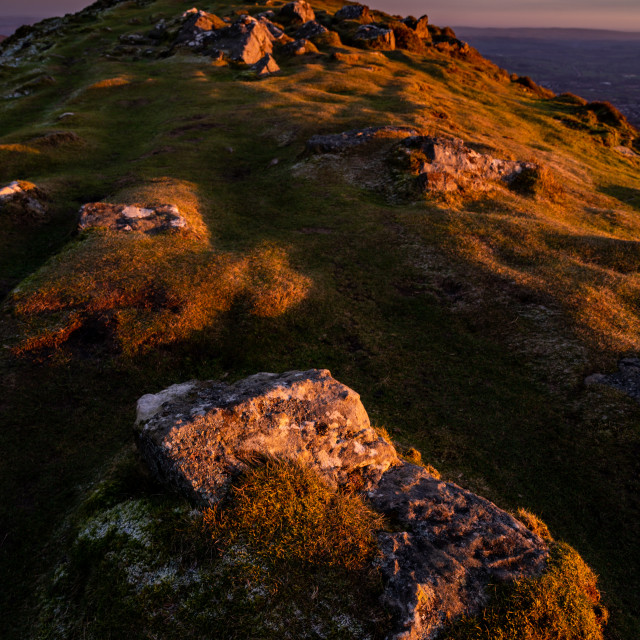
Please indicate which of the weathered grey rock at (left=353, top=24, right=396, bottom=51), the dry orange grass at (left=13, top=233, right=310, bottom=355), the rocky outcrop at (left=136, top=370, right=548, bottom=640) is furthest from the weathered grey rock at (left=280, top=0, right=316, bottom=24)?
the rocky outcrop at (left=136, top=370, right=548, bottom=640)

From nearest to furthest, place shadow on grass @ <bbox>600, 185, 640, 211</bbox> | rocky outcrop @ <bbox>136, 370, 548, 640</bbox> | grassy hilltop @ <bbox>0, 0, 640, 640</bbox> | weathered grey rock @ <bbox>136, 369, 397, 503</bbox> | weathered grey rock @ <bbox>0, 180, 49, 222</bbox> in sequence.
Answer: rocky outcrop @ <bbox>136, 370, 548, 640</bbox> < weathered grey rock @ <bbox>136, 369, 397, 503</bbox> < grassy hilltop @ <bbox>0, 0, 640, 640</bbox> < weathered grey rock @ <bbox>0, 180, 49, 222</bbox> < shadow on grass @ <bbox>600, 185, 640, 211</bbox>

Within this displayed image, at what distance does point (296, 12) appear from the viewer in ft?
357

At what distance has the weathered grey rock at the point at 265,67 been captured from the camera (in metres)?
78.1

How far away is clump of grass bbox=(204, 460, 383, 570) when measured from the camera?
8.50m

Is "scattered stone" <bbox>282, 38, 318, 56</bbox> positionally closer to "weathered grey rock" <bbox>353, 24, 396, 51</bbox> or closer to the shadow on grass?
"weathered grey rock" <bbox>353, 24, 396, 51</bbox>

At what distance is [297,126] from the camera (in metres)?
51.4

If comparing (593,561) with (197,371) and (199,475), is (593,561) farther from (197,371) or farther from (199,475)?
(197,371)

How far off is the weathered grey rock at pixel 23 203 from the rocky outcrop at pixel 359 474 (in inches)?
1151

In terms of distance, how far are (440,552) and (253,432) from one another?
544 cm

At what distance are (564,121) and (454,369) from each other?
83.4m

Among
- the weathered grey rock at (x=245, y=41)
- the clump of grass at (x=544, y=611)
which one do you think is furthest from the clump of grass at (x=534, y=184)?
the weathered grey rock at (x=245, y=41)

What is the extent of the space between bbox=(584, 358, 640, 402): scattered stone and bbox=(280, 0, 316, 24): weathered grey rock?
411 ft

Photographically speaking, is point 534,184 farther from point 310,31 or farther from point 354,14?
point 354,14

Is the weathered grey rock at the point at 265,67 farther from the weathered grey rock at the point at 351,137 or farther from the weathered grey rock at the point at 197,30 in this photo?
the weathered grey rock at the point at 351,137
